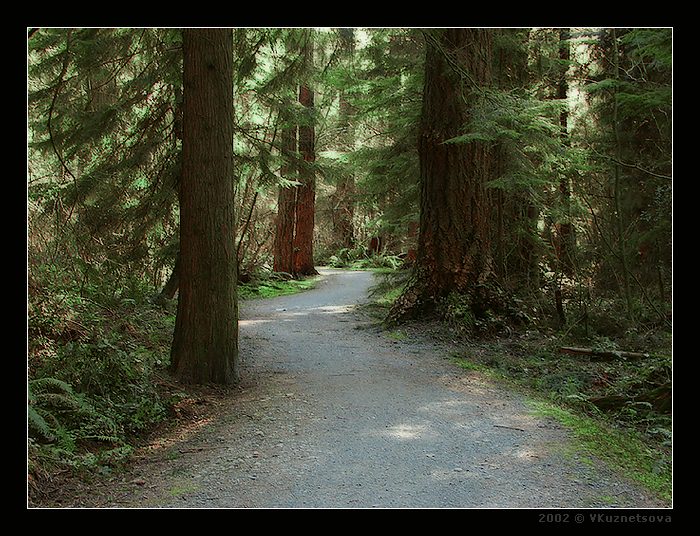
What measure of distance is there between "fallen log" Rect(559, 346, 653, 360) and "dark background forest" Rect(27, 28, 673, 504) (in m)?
0.04

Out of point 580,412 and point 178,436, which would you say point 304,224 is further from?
point 178,436

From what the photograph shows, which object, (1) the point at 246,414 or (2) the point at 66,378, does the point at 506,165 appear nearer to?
(1) the point at 246,414

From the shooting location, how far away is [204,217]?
7.04 m

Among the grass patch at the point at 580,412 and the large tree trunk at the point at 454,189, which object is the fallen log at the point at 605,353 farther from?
the large tree trunk at the point at 454,189

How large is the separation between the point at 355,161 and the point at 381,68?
248cm

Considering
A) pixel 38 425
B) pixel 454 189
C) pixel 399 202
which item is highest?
pixel 399 202

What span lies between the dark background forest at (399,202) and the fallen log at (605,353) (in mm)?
40

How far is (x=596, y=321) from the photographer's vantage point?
37.3 feet

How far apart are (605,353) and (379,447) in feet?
18.3

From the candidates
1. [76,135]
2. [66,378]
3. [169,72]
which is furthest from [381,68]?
[66,378]

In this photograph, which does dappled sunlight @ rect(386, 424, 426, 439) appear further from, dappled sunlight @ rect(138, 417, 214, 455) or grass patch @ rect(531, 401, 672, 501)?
dappled sunlight @ rect(138, 417, 214, 455)

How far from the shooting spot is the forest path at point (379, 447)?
4051 mm

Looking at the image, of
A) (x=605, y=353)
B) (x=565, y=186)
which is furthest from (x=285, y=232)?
(x=605, y=353)

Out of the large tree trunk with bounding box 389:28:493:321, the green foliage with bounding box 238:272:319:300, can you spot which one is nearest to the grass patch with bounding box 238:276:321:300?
the green foliage with bounding box 238:272:319:300
